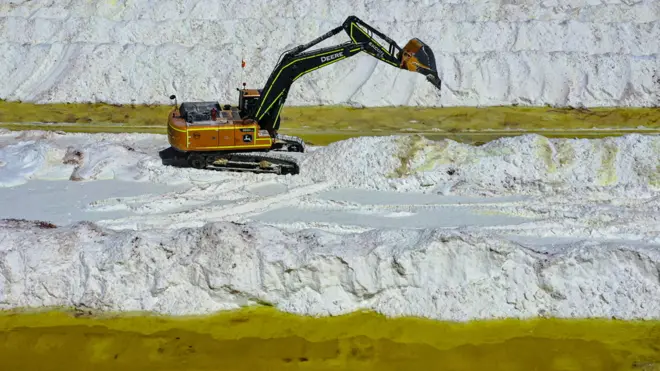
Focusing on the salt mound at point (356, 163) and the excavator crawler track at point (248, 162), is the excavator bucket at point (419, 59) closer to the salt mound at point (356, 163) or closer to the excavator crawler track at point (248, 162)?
the salt mound at point (356, 163)

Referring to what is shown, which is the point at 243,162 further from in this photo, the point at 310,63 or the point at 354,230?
the point at 354,230

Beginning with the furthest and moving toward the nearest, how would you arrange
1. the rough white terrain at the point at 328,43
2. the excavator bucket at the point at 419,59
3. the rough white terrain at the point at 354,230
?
the rough white terrain at the point at 328,43, the excavator bucket at the point at 419,59, the rough white terrain at the point at 354,230

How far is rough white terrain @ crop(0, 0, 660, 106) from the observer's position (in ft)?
78.1

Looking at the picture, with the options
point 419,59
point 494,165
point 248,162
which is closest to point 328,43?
point 419,59

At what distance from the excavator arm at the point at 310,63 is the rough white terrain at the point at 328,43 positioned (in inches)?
242

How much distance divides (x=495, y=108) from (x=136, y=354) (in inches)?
624

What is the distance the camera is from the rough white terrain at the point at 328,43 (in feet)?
78.1

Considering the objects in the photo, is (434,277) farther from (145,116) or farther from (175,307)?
(145,116)

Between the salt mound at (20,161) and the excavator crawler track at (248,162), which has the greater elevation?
the excavator crawler track at (248,162)

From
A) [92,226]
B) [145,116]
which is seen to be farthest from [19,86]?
[92,226]

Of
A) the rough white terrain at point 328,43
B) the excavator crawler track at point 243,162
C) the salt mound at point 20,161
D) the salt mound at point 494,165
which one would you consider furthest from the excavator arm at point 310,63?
the rough white terrain at point 328,43

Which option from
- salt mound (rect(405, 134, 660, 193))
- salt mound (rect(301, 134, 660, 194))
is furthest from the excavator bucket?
salt mound (rect(405, 134, 660, 193))

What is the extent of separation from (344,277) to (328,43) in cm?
1594

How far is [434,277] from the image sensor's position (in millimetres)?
11859
